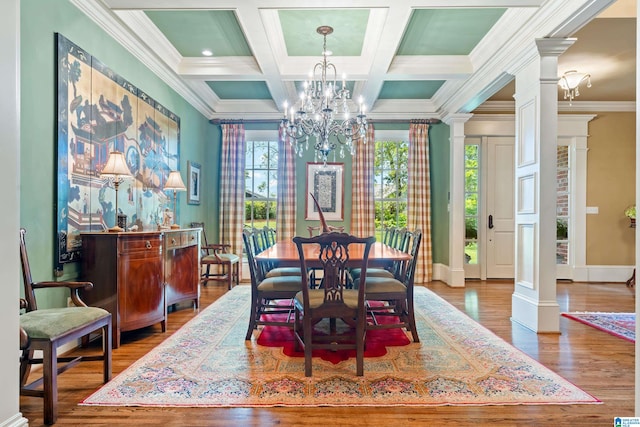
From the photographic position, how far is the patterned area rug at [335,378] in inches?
80.2

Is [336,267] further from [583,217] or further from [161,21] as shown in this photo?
[583,217]

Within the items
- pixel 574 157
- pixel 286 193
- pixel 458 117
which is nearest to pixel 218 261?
pixel 286 193

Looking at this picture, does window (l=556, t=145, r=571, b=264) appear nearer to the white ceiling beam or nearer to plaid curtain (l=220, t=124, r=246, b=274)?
the white ceiling beam

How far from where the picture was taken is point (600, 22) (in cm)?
345

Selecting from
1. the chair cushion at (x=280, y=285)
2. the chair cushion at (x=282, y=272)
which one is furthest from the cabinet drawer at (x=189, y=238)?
the chair cushion at (x=280, y=285)

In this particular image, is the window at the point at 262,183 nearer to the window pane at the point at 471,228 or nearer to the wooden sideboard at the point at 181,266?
the wooden sideboard at the point at 181,266

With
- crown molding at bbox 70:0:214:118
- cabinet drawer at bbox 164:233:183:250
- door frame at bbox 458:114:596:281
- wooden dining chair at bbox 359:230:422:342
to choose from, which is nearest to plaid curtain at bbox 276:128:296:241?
crown molding at bbox 70:0:214:118

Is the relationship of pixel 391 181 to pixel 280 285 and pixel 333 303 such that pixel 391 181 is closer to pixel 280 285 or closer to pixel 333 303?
pixel 280 285

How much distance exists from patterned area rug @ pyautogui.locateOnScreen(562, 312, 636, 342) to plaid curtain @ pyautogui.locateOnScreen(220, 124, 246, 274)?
15.3 feet

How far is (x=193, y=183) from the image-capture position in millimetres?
5367

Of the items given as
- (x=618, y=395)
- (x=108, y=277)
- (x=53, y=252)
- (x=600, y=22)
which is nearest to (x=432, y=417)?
(x=618, y=395)

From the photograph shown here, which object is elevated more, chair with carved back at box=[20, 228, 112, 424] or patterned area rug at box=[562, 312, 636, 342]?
chair with carved back at box=[20, 228, 112, 424]

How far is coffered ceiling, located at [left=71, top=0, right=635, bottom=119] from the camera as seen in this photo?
3045 millimetres

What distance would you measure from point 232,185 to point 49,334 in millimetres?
4419
